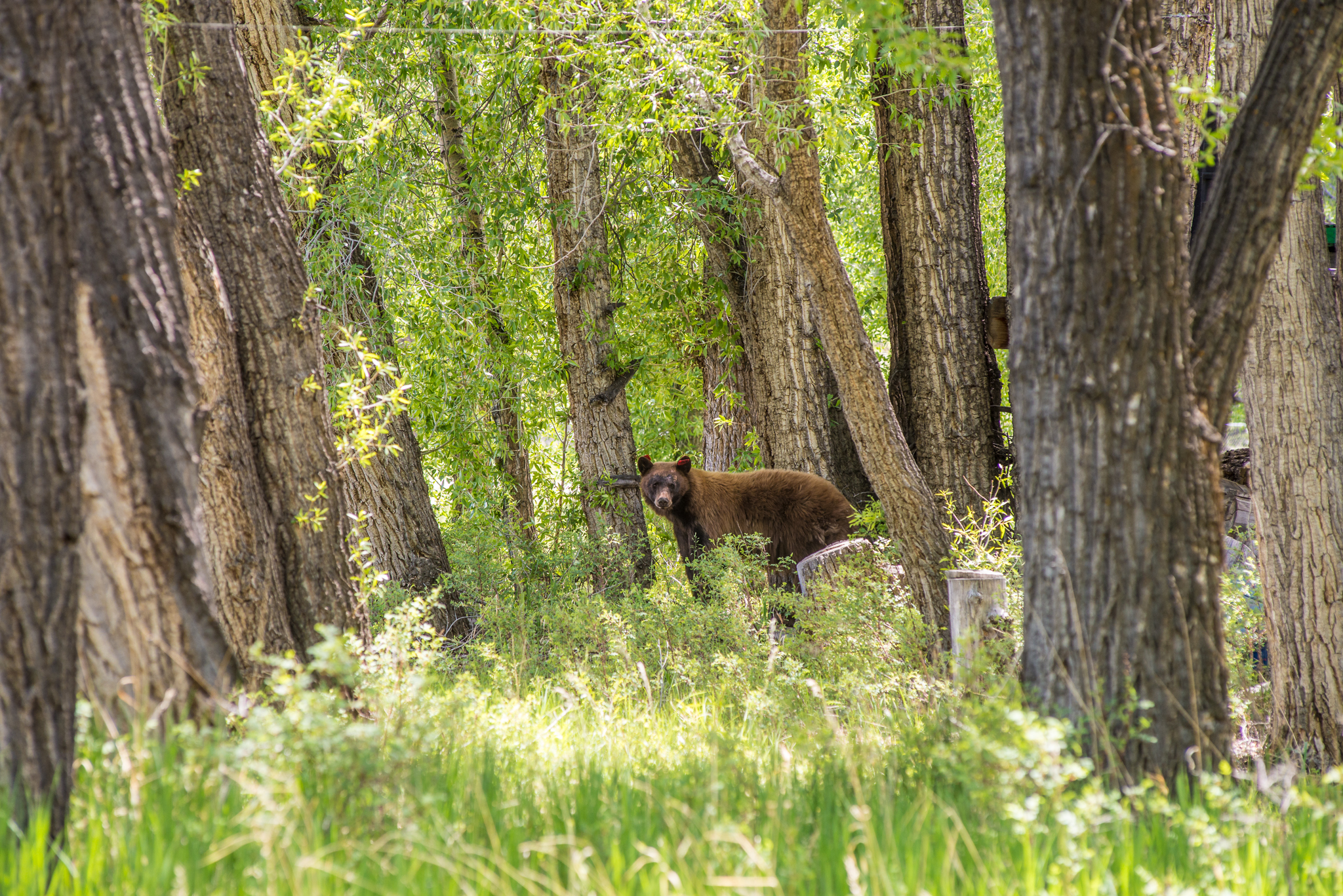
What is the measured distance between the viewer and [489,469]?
11180 mm

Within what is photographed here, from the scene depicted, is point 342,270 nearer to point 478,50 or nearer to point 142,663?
point 478,50

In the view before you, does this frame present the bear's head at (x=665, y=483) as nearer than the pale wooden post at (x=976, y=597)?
No

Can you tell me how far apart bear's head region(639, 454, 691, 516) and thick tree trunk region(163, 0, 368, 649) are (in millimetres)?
5549

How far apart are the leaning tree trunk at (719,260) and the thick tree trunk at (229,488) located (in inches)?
213

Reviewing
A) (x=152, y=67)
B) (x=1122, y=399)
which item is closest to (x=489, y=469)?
(x=152, y=67)

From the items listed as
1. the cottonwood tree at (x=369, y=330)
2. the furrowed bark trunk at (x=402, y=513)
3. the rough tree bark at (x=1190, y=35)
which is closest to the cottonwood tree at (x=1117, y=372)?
the rough tree bark at (x=1190, y=35)

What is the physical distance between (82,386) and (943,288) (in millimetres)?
7835

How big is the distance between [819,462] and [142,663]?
792 cm

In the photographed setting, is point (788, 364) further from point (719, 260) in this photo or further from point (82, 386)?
point (82, 386)

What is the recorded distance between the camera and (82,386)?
9.53 ft

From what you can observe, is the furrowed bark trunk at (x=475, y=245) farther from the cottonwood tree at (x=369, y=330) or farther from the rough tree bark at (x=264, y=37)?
the rough tree bark at (x=264, y=37)

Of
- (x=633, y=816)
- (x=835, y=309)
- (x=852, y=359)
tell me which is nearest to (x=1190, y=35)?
(x=835, y=309)

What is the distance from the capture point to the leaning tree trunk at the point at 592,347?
10531 mm

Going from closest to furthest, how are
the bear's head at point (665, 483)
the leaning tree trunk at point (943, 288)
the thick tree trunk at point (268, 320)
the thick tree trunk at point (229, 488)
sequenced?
the thick tree trunk at point (229, 488) → the thick tree trunk at point (268, 320) → the leaning tree trunk at point (943, 288) → the bear's head at point (665, 483)
